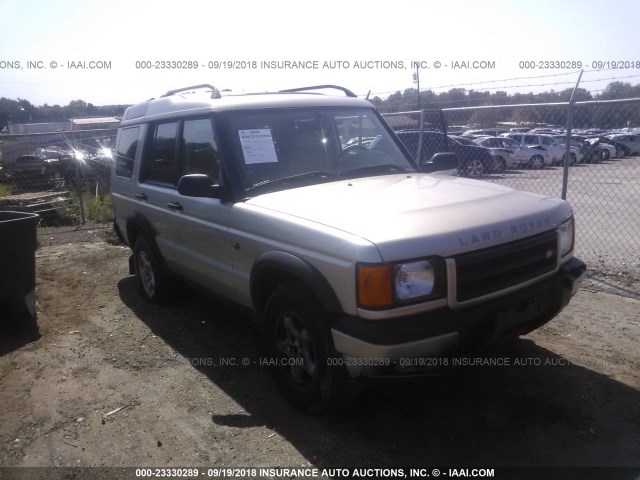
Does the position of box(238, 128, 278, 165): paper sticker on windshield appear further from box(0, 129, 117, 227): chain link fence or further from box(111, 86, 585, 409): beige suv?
box(0, 129, 117, 227): chain link fence

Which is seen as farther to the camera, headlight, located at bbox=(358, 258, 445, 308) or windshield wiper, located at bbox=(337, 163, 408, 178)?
windshield wiper, located at bbox=(337, 163, 408, 178)

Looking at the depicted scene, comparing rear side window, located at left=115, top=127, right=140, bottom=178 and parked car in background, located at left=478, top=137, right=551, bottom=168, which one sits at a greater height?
rear side window, located at left=115, top=127, right=140, bottom=178

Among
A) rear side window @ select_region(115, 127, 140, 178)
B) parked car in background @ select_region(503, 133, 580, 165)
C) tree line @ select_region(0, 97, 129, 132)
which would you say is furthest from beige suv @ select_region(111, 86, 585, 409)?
tree line @ select_region(0, 97, 129, 132)

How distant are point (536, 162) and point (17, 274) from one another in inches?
679

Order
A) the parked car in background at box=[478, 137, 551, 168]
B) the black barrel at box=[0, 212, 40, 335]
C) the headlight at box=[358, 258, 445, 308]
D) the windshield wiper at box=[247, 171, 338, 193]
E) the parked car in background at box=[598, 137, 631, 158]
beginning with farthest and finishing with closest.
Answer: the parked car in background at box=[598, 137, 631, 158] < the parked car in background at box=[478, 137, 551, 168] < the black barrel at box=[0, 212, 40, 335] < the windshield wiper at box=[247, 171, 338, 193] < the headlight at box=[358, 258, 445, 308]

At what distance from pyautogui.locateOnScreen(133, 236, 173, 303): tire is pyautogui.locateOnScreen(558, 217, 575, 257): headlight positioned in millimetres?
3597

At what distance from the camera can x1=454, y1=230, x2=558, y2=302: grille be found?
293 cm

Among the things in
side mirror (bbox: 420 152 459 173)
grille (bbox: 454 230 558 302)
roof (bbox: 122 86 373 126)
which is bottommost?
grille (bbox: 454 230 558 302)

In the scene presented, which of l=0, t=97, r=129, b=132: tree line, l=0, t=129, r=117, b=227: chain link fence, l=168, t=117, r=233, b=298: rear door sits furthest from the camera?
l=0, t=97, r=129, b=132: tree line

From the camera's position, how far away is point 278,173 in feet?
12.9

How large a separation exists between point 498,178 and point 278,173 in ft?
38.0

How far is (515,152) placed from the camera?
18.8 meters

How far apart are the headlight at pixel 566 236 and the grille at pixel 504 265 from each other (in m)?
0.17

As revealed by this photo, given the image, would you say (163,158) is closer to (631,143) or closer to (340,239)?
(340,239)
